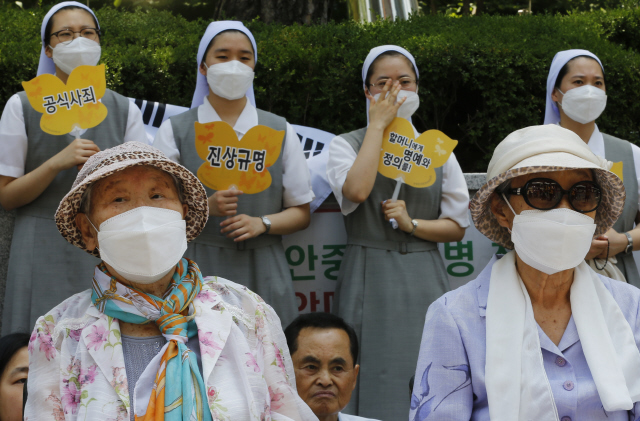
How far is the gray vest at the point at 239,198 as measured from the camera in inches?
169

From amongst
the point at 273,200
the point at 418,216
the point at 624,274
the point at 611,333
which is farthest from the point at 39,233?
the point at 624,274

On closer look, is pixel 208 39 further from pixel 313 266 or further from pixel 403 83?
pixel 313 266

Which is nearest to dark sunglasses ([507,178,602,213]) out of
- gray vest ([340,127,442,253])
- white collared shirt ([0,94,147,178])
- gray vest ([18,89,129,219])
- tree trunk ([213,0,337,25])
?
gray vest ([340,127,442,253])

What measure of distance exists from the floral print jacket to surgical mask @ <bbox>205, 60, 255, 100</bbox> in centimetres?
194

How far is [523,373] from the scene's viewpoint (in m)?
2.54

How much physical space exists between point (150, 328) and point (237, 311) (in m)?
0.31

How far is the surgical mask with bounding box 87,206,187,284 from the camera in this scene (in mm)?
2551

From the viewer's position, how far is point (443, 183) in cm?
457

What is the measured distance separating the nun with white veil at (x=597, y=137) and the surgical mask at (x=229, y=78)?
194cm

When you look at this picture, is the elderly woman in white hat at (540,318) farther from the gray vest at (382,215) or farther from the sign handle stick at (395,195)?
the gray vest at (382,215)

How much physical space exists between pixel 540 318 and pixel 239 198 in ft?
6.84

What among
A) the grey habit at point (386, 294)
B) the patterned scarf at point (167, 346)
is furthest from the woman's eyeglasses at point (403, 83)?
the patterned scarf at point (167, 346)

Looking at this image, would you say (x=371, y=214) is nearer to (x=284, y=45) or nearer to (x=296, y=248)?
(x=296, y=248)

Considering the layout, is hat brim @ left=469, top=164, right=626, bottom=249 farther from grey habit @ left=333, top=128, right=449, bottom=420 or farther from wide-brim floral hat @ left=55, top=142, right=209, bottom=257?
grey habit @ left=333, top=128, right=449, bottom=420
